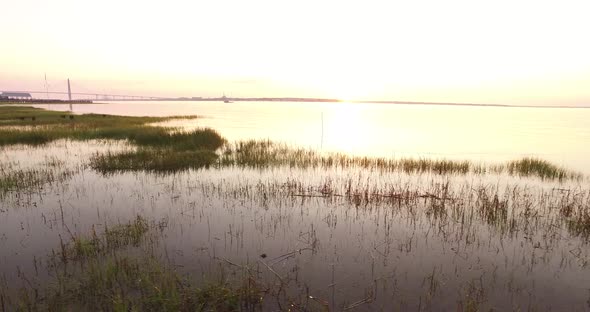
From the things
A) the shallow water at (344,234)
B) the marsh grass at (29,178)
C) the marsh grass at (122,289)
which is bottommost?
the shallow water at (344,234)

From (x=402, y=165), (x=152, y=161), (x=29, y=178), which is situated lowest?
(x=402, y=165)

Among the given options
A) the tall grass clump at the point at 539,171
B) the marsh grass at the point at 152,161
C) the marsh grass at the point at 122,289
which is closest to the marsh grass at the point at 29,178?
the marsh grass at the point at 152,161

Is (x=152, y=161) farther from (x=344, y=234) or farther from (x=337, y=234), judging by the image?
(x=344, y=234)

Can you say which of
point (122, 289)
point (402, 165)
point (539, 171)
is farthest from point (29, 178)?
point (539, 171)

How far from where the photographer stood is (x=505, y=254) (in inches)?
311

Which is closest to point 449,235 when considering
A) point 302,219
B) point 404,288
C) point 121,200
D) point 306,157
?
point 404,288

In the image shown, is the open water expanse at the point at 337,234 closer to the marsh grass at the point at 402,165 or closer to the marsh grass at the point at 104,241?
the marsh grass at the point at 104,241

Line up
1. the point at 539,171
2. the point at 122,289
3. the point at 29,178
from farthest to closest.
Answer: the point at 539,171 < the point at 29,178 < the point at 122,289

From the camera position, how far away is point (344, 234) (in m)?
9.05

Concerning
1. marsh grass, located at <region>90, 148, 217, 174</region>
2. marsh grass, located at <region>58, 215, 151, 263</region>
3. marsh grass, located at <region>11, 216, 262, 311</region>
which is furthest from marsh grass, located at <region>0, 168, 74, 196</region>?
marsh grass, located at <region>11, 216, 262, 311</region>

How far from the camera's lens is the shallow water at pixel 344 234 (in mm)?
6430

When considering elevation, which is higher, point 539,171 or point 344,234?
point 539,171

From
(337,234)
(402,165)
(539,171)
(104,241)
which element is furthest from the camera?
(402,165)

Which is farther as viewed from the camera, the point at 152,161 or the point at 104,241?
the point at 152,161
